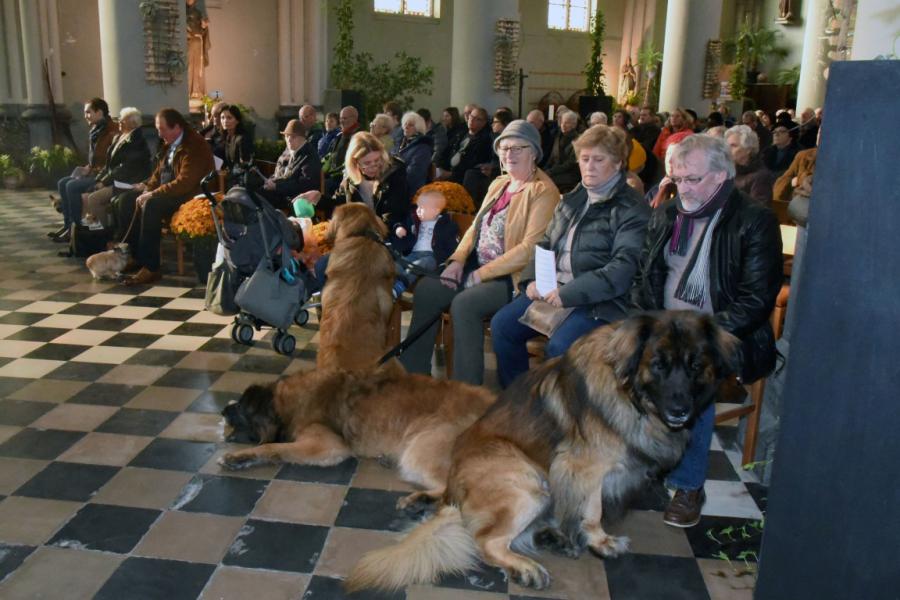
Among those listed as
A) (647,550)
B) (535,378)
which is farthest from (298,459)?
(647,550)

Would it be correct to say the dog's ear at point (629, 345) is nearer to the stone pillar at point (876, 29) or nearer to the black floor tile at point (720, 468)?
the stone pillar at point (876, 29)

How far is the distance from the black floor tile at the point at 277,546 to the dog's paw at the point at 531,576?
0.70 metres

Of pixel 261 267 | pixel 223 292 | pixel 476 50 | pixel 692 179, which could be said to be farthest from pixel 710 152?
pixel 476 50

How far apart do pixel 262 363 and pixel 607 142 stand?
2547 millimetres

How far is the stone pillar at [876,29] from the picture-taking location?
1.84 m

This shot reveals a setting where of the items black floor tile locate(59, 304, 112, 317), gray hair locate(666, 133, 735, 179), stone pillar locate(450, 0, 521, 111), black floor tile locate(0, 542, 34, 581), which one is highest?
stone pillar locate(450, 0, 521, 111)

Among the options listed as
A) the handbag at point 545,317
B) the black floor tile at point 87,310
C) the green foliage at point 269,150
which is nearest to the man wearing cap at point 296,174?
the black floor tile at point 87,310

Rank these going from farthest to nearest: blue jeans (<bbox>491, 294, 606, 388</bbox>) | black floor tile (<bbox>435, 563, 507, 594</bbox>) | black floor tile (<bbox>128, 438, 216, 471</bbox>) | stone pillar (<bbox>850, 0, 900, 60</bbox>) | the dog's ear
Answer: blue jeans (<bbox>491, 294, 606, 388</bbox>), black floor tile (<bbox>128, 438, 216, 471</bbox>), black floor tile (<bbox>435, 563, 507, 594</bbox>), the dog's ear, stone pillar (<bbox>850, 0, 900, 60</bbox>)

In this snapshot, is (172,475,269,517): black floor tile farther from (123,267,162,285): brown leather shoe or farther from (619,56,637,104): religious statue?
(619,56,637,104): religious statue

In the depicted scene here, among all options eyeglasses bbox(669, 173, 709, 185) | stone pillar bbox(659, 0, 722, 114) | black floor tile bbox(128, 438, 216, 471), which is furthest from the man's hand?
stone pillar bbox(659, 0, 722, 114)

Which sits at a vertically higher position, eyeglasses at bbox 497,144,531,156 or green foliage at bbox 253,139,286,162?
eyeglasses at bbox 497,144,531,156

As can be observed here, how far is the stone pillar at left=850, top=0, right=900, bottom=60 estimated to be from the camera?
184 centimetres

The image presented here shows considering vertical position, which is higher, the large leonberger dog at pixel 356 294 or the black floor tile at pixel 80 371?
the large leonberger dog at pixel 356 294

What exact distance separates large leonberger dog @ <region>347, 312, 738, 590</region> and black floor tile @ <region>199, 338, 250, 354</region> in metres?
2.72
